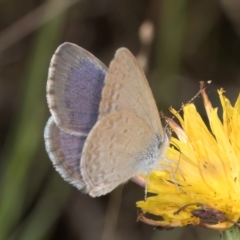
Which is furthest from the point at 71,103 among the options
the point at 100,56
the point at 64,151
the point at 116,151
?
the point at 100,56

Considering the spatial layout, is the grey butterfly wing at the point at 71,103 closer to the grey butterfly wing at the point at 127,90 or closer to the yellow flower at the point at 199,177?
the grey butterfly wing at the point at 127,90

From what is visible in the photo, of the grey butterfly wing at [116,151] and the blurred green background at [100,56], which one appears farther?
the blurred green background at [100,56]

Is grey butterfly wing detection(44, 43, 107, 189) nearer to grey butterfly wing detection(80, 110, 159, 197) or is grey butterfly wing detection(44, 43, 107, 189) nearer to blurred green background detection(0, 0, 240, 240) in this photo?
grey butterfly wing detection(80, 110, 159, 197)

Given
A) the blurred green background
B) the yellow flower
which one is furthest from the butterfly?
the blurred green background

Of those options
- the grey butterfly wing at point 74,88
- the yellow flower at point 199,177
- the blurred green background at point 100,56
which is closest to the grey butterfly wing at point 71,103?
the grey butterfly wing at point 74,88

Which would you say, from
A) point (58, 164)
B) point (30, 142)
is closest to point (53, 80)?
point (58, 164)

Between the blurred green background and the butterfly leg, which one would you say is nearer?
the butterfly leg
